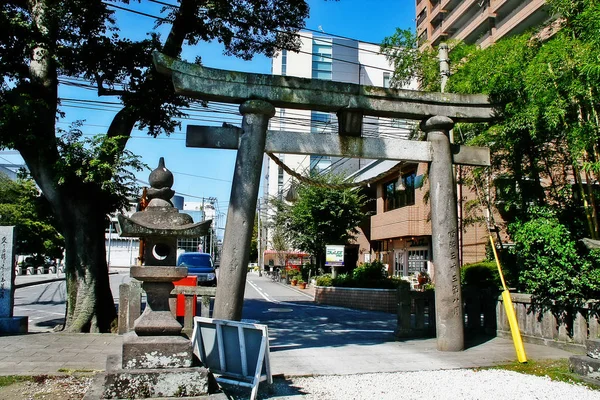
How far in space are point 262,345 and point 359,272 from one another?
621 inches

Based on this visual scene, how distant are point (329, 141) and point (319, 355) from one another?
380cm

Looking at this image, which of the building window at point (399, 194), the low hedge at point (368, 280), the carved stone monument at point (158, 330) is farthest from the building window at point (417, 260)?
the carved stone monument at point (158, 330)

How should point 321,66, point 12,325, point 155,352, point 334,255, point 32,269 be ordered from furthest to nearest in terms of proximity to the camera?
point 321,66 → point 32,269 → point 334,255 → point 12,325 → point 155,352

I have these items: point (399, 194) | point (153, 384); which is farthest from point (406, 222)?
point (153, 384)

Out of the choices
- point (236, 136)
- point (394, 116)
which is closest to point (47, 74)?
point (236, 136)

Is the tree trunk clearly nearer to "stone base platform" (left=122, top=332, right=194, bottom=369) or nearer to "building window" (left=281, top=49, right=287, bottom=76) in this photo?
"stone base platform" (left=122, top=332, right=194, bottom=369)

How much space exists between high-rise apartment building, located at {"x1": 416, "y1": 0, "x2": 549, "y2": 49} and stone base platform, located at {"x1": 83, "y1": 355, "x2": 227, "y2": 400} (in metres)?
26.7

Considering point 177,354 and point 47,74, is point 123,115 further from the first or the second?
point 177,354

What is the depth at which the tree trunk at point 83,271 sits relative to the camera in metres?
11.0

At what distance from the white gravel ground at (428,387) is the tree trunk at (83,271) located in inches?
232

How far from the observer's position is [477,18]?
36906mm

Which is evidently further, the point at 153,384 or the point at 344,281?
the point at 344,281

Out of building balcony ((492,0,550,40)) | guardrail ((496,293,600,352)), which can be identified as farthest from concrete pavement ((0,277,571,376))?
building balcony ((492,0,550,40))

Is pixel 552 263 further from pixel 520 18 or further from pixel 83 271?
pixel 520 18
